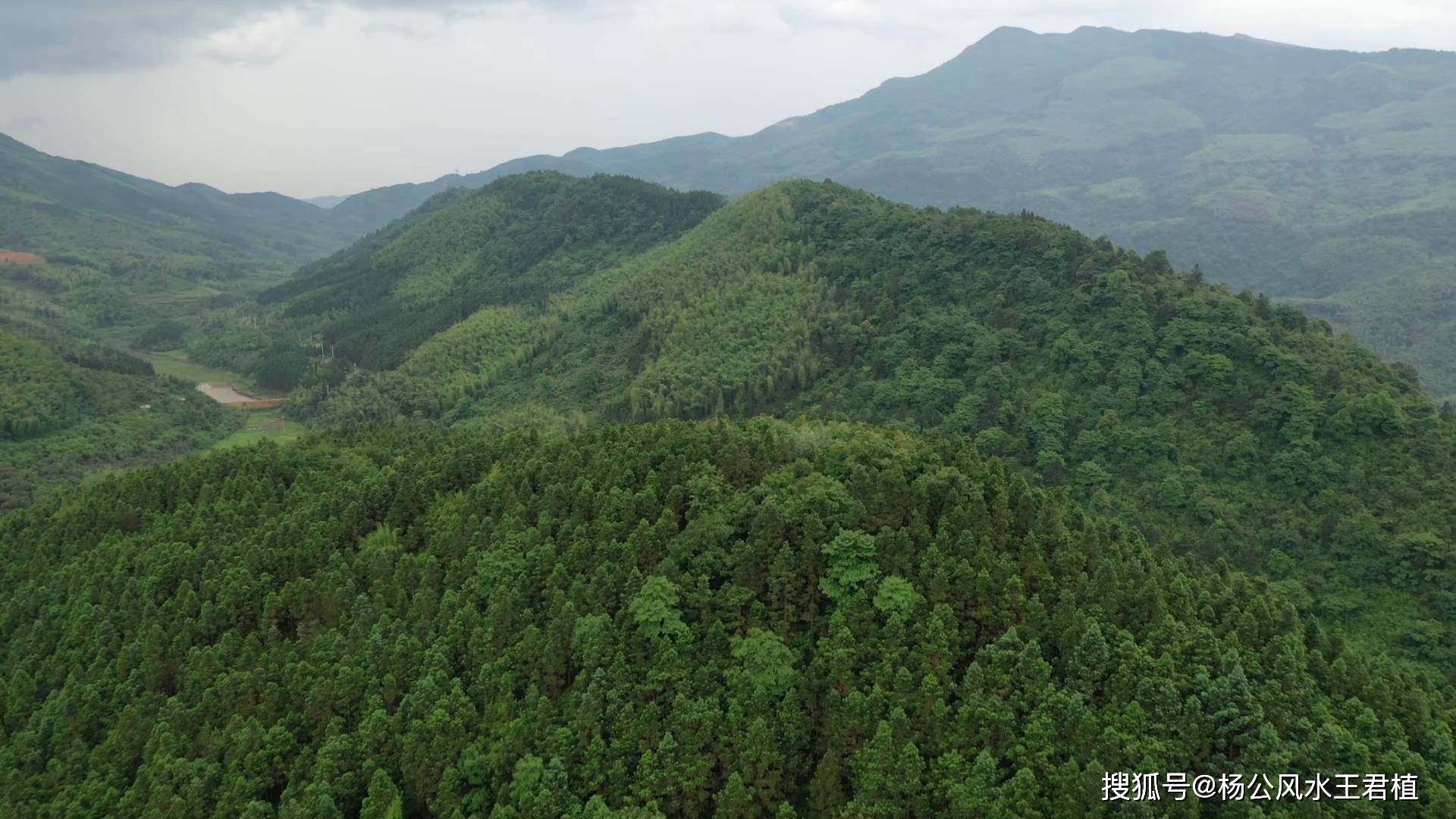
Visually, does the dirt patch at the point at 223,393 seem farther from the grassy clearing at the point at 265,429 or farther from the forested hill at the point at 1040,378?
the forested hill at the point at 1040,378

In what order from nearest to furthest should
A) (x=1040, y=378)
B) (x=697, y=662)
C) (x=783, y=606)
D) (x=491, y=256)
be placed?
(x=697, y=662) → (x=783, y=606) → (x=1040, y=378) → (x=491, y=256)

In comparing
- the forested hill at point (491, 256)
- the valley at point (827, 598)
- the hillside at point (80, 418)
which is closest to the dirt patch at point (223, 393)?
the hillside at point (80, 418)

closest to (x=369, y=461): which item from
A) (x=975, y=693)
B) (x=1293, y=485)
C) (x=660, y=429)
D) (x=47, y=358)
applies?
(x=660, y=429)

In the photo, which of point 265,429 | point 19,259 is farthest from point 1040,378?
point 19,259

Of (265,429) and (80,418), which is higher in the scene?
(80,418)

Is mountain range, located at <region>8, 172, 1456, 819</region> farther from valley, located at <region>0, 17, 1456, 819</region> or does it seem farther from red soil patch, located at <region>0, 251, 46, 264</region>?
red soil patch, located at <region>0, 251, 46, 264</region>

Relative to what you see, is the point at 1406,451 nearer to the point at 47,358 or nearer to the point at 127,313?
the point at 47,358

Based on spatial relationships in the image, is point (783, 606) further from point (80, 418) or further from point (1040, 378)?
point (80, 418)
